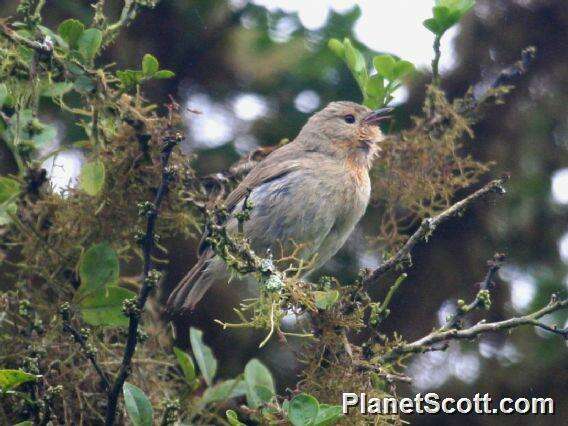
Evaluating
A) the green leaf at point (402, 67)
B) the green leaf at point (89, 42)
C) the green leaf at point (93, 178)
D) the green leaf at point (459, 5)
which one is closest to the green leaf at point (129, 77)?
the green leaf at point (89, 42)

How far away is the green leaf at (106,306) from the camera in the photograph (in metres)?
3.38

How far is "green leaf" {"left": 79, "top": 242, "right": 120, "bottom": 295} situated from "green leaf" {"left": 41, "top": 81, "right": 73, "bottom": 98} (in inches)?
22.6

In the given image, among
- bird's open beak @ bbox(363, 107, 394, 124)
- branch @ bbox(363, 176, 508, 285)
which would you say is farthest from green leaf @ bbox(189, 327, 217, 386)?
bird's open beak @ bbox(363, 107, 394, 124)

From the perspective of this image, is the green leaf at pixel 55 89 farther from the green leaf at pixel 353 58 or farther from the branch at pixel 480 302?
the branch at pixel 480 302

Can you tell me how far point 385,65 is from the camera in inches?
166

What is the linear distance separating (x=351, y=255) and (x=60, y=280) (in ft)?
6.25

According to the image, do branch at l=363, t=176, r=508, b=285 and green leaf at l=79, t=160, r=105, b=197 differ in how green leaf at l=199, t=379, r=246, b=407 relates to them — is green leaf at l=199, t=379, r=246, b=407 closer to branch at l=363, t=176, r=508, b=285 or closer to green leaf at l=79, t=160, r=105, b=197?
branch at l=363, t=176, r=508, b=285

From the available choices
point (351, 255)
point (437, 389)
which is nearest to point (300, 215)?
point (351, 255)

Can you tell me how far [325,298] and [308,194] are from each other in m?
1.74

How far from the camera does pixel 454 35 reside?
5320 mm

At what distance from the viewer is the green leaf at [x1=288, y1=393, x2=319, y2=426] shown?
9.44ft

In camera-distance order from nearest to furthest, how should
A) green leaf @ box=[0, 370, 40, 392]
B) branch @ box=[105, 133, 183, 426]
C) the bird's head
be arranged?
1. branch @ box=[105, 133, 183, 426]
2. green leaf @ box=[0, 370, 40, 392]
3. the bird's head

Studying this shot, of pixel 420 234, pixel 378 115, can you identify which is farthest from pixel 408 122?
pixel 420 234

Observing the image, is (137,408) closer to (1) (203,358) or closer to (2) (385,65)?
(1) (203,358)
